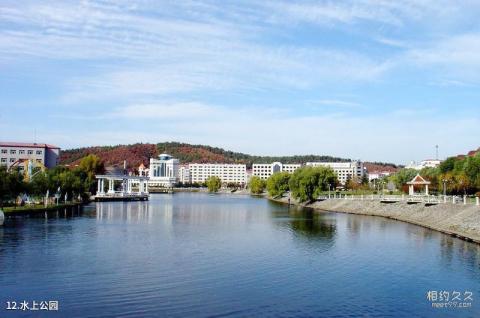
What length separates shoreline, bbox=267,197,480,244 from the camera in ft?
112

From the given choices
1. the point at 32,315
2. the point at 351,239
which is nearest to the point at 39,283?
the point at 32,315

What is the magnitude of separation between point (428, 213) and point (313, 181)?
2985 centimetres

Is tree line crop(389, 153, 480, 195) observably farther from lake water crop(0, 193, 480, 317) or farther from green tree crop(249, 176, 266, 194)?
green tree crop(249, 176, 266, 194)

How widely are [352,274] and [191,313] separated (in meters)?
9.30

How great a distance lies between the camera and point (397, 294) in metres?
19.4

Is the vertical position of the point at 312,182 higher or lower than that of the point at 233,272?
higher

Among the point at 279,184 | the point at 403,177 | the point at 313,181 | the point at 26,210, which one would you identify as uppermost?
the point at 403,177

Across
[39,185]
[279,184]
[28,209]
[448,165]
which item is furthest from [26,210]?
A: [448,165]

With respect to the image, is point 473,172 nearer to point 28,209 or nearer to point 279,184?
point 279,184

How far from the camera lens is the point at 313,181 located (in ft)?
241

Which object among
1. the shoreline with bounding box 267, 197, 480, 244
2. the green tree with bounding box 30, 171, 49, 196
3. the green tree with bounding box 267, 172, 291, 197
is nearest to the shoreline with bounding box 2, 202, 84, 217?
the green tree with bounding box 30, 171, 49, 196

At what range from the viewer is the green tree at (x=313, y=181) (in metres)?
72.5

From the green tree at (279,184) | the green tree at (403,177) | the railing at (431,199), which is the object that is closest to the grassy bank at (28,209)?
the railing at (431,199)

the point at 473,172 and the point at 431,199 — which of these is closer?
the point at 431,199
